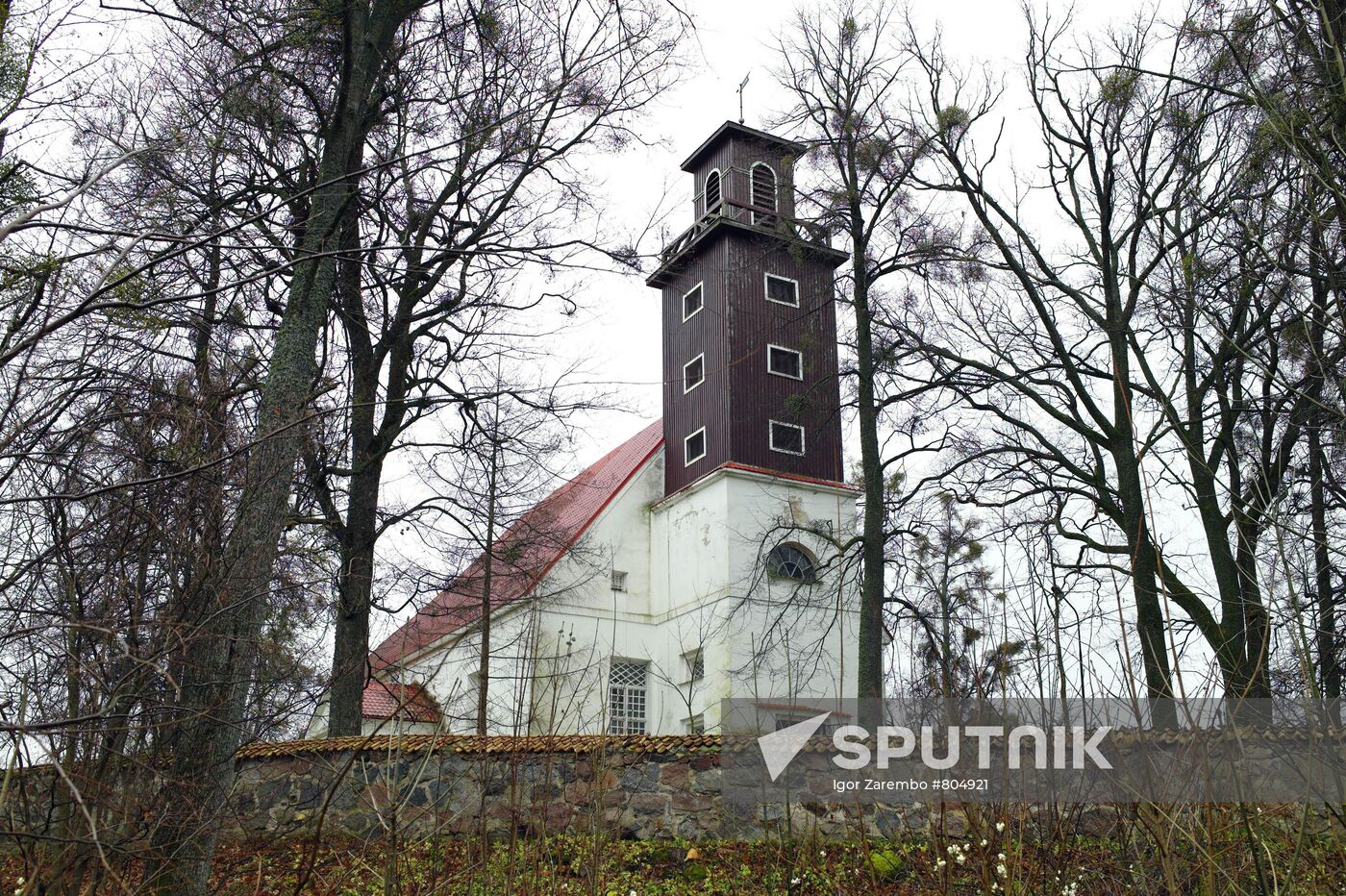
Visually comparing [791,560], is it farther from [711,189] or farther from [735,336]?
[711,189]

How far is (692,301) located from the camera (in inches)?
1193

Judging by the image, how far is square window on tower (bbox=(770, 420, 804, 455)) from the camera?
2803cm

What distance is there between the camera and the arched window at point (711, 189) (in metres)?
30.6

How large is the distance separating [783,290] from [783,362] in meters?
2.20

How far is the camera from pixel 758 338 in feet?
94.0

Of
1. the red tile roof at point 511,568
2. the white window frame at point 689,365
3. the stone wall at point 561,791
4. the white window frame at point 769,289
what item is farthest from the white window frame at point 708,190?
the stone wall at point 561,791

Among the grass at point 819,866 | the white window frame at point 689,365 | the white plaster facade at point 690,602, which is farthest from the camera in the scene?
the white window frame at point 689,365

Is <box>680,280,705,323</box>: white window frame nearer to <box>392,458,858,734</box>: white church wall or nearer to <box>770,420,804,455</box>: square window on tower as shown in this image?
<box>770,420,804,455</box>: square window on tower

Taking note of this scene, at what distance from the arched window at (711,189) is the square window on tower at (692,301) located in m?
2.27

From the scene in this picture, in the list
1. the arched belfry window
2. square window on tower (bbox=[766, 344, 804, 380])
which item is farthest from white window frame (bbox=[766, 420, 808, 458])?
the arched belfry window

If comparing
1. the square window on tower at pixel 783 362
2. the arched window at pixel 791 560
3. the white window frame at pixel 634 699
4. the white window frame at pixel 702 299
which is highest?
the white window frame at pixel 702 299

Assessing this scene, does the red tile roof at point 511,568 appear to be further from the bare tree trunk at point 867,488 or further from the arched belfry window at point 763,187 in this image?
the arched belfry window at point 763,187

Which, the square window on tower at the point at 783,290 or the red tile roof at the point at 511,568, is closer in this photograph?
the red tile roof at the point at 511,568

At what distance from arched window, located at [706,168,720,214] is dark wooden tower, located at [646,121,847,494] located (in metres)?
0.03
